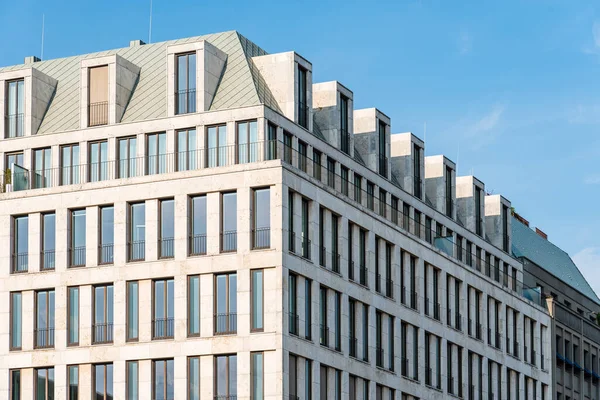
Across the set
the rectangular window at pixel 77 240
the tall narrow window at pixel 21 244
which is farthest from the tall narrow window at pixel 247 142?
the tall narrow window at pixel 21 244

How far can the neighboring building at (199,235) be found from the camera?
82.6 meters

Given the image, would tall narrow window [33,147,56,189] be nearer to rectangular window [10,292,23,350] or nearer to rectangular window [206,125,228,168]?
rectangular window [10,292,23,350]

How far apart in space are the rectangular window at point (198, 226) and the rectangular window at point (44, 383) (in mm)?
10023

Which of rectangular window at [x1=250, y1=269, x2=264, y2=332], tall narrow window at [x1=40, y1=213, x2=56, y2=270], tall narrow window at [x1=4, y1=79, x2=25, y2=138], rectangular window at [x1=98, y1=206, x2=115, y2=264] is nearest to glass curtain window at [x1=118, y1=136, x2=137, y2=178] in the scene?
rectangular window at [x1=98, y1=206, x2=115, y2=264]

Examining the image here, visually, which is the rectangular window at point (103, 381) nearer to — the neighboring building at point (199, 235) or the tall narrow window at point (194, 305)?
the neighboring building at point (199, 235)

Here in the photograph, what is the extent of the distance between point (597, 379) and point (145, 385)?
188ft

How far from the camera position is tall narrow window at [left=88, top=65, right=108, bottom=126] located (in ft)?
295

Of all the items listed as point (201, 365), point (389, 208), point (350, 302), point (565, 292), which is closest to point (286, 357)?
point (201, 365)

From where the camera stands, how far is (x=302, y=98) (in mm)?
89938

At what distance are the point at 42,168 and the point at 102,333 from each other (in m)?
10.7

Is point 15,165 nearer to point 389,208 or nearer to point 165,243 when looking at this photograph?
point 165,243

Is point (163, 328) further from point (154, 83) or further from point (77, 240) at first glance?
point (154, 83)

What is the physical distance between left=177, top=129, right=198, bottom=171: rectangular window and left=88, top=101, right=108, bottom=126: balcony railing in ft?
16.7

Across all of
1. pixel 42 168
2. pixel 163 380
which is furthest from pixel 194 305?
pixel 42 168
